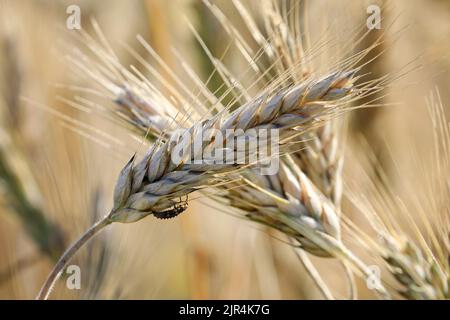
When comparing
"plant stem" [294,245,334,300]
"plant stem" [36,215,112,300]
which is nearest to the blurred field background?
"plant stem" [294,245,334,300]

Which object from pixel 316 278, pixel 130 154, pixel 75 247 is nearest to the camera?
pixel 75 247

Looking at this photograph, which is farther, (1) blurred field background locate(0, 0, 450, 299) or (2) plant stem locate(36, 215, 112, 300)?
(1) blurred field background locate(0, 0, 450, 299)

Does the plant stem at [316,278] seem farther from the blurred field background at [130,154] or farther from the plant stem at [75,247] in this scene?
the plant stem at [75,247]

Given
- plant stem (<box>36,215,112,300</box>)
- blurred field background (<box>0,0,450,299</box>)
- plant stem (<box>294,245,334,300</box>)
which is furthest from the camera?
blurred field background (<box>0,0,450,299</box>)

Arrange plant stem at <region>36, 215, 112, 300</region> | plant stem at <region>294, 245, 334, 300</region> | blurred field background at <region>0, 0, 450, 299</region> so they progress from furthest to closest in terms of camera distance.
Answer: blurred field background at <region>0, 0, 450, 299</region>
plant stem at <region>294, 245, 334, 300</region>
plant stem at <region>36, 215, 112, 300</region>

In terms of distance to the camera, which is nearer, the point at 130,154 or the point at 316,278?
the point at 316,278

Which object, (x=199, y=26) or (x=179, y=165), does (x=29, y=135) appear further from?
(x=179, y=165)

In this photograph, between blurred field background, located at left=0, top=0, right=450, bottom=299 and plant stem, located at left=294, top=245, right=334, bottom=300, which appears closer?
plant stem, located at left=294, top=245, right=334, bottom=300

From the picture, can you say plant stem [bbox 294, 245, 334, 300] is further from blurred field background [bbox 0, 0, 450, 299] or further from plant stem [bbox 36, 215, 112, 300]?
plant stem [bbox 36, 215, 112, 300]

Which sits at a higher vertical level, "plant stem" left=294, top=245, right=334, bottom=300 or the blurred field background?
the blurred field background
